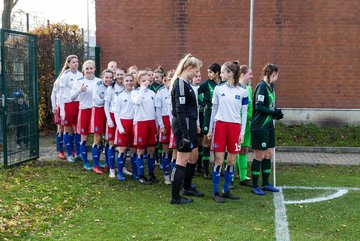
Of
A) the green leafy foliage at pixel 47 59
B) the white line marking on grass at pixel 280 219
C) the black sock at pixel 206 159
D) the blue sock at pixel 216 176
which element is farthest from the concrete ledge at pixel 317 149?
the green leafy foliage at pixel 47 59

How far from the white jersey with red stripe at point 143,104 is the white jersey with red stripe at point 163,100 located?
100 millimetres

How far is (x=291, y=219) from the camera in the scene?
6.12 m

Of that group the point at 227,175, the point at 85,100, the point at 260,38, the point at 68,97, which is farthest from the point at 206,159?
the point at 260,38

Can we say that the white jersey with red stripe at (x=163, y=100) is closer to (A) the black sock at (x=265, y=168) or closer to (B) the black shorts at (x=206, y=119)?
(B) the black shorts at (x=206, y=119)

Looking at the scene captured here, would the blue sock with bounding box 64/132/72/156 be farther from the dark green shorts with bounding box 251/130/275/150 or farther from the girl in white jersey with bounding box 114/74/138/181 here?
the dark green shorts with bounding box 251/130/275/150

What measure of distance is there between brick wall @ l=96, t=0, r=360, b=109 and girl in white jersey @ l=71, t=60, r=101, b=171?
502cm

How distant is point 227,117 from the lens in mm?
6910

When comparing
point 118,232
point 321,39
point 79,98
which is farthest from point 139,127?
point 321,39

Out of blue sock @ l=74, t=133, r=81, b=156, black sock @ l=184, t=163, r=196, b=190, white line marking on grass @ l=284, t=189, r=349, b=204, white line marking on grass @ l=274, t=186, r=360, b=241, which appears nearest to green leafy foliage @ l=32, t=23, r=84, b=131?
blue sock @ l=74, t=133, r=81, b=156

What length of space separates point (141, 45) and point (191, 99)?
7.53 meters

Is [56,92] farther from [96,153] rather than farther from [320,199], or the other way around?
[320,199]

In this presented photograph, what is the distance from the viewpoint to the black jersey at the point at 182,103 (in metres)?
6.48

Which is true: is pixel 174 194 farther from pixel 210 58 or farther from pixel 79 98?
pixel 210 58

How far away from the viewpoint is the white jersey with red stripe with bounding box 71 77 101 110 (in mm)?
8852
